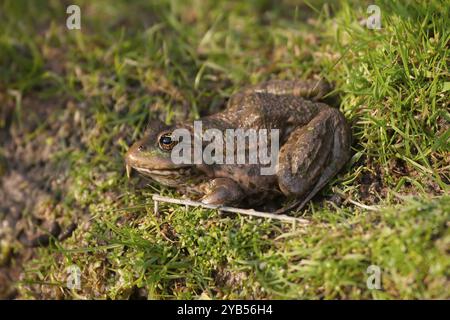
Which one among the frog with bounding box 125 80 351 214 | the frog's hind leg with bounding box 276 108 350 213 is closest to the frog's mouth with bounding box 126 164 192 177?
the frog with bounding box 125 80 351 214

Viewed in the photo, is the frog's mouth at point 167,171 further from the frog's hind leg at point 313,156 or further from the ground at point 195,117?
the frog's hind leg at point 313,156

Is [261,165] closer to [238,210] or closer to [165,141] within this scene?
[238,210]

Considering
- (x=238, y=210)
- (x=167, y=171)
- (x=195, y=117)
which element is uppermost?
(x=195, y=117)

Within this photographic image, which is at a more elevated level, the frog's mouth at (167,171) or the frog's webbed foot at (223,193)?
the frog's mouth at (167,171)

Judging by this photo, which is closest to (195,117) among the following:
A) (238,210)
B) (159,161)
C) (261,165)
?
(159,161)

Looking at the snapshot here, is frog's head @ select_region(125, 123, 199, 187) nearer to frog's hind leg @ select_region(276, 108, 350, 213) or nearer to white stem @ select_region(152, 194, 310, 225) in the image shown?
white stem @ select_region(152, 194, 310, 225)

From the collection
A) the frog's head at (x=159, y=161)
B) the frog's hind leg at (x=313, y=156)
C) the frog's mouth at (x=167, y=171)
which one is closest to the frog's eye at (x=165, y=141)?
the frog's head at (x=159, y=161)

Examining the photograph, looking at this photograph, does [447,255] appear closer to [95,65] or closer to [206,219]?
[206,219]
